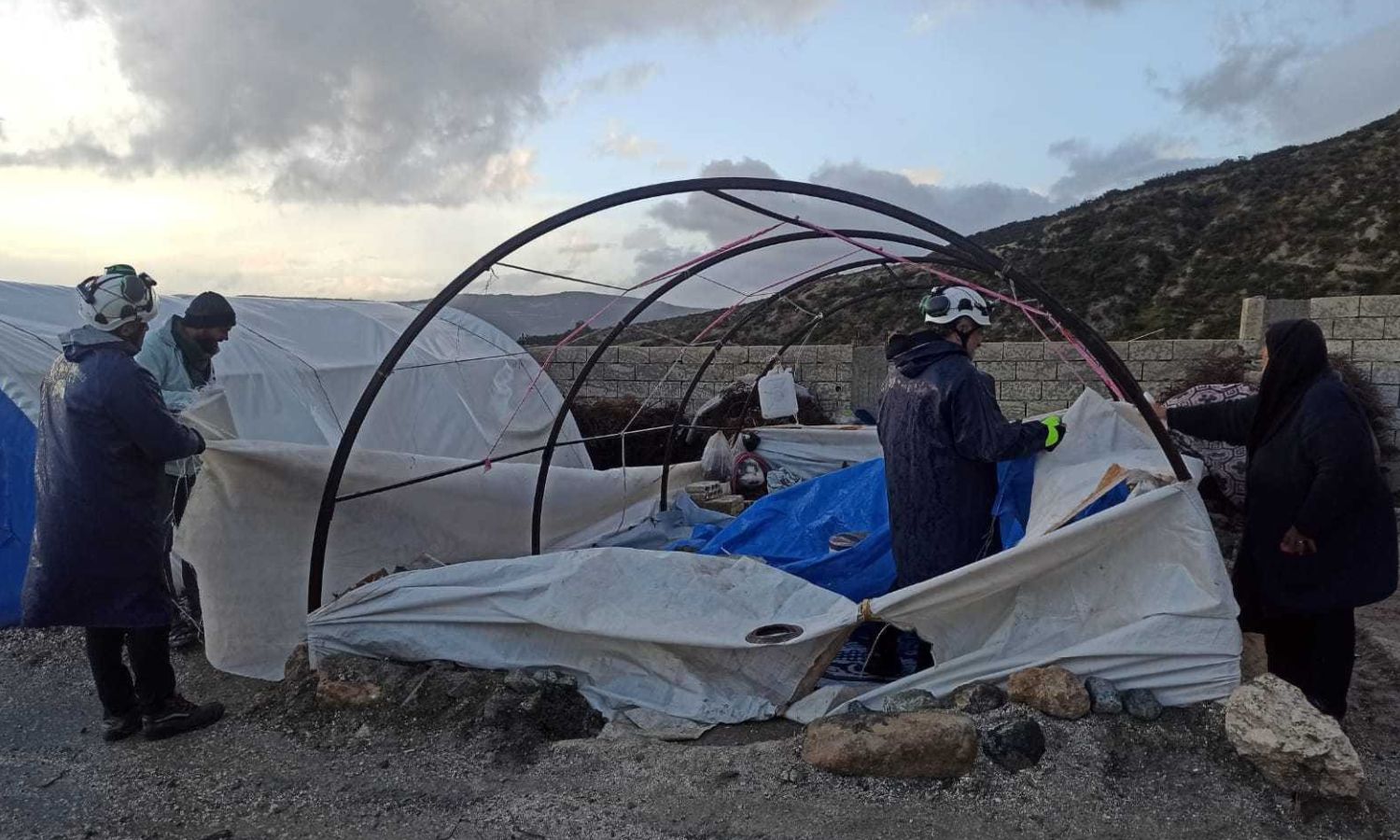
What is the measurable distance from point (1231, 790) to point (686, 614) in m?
1.83

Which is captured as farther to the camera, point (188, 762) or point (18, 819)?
point (188, 762)

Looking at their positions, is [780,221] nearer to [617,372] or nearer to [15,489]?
[15,489]

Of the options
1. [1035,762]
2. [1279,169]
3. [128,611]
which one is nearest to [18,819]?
[128,611]

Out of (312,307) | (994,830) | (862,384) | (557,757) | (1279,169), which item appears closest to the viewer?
(994,830)

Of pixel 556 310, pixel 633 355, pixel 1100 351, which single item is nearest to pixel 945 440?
pixel 1100 351

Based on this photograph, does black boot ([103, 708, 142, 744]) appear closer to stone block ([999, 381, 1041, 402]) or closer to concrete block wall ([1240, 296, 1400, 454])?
stone block ([999, 381, 1041, 402])

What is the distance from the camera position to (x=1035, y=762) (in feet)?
9.80

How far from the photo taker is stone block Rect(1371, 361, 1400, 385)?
26.4 feet

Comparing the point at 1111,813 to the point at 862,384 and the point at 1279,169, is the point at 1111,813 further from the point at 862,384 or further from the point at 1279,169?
the point at 1279,169

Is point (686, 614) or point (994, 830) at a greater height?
point (686, 614)

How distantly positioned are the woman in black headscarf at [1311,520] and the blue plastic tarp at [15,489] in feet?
18.8

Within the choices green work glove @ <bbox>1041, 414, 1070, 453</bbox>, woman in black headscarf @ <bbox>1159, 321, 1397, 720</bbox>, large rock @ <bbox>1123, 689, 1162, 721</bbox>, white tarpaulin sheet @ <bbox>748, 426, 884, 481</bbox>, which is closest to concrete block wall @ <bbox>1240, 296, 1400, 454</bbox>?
white tarpaulin sheet @ <bbox>748, 426, 884, 481</bbox>

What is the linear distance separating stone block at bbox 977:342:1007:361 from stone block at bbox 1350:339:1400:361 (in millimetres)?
2641

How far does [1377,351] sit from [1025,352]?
2787 mm
